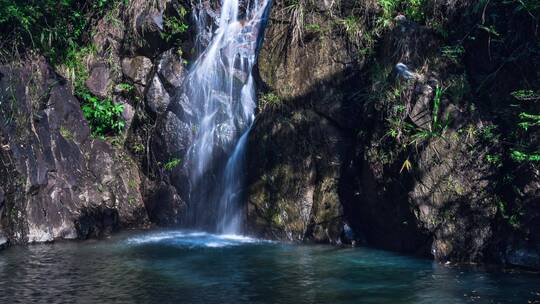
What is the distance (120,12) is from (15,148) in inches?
166

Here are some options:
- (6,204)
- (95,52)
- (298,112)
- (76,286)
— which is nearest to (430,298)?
(76,286)

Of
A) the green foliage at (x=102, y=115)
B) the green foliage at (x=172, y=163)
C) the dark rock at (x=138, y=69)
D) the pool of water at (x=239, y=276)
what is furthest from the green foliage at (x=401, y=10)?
the green foliage at (x=102, y=115)

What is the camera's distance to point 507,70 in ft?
30.1

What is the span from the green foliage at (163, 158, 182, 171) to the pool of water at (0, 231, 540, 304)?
7.77 ft

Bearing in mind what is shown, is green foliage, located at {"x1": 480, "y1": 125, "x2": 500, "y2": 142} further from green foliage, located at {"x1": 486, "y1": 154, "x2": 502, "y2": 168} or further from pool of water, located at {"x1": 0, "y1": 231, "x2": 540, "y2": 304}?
pool of water, located at {"x1": 0, "y1": 231, "x2": 540, "y2": 304}

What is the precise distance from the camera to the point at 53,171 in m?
10.6

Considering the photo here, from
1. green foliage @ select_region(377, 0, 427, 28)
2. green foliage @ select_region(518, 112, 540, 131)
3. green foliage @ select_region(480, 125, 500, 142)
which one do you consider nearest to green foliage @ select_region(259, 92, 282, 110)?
green foliage @ select_region(377, 0, 427, 28)

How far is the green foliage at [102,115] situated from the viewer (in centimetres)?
1231

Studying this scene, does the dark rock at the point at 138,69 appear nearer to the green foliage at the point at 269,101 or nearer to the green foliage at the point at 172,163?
the green foliage at the point at 172,163

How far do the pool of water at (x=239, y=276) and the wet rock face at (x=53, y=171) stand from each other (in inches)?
25.4

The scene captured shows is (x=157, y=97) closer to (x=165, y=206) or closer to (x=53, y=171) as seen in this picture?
(x=165, y=206)

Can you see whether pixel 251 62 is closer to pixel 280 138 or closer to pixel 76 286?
pixel 280 138

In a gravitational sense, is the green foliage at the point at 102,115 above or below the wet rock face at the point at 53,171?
above

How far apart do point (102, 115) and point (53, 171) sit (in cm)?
201
